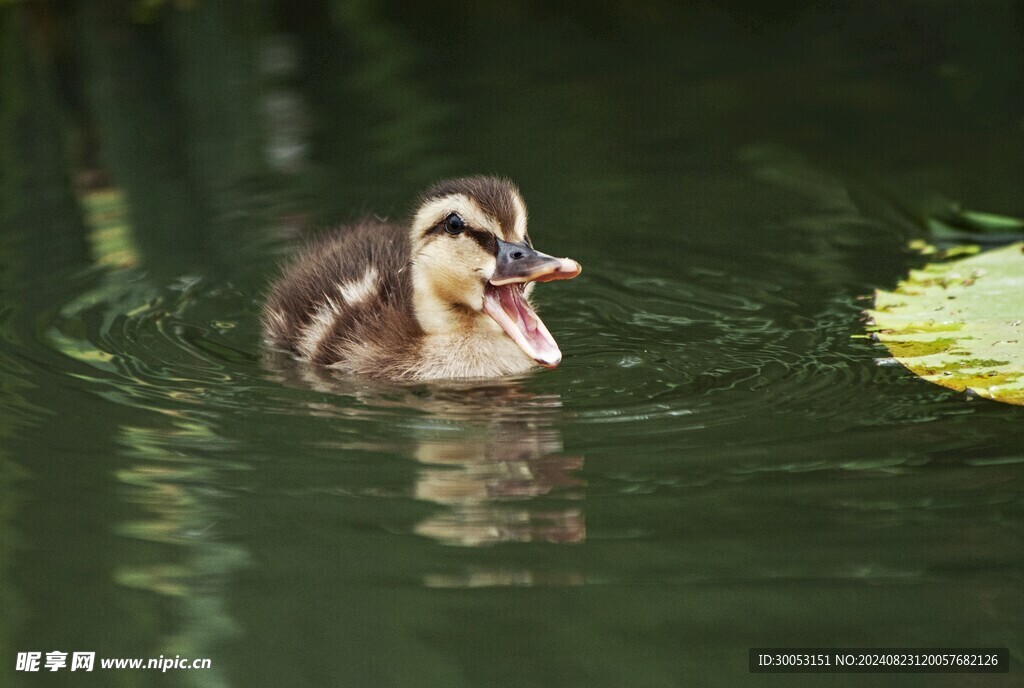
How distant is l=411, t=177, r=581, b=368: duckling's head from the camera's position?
4797 millimetres

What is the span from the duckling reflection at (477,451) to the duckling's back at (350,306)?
0.34 ft

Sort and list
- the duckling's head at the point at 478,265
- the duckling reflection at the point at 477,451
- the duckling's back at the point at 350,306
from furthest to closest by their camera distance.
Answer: the duckling's back at the point at 350,306, the duckling's head at the point at 478,265, the duckling reflection at the point at 477,451

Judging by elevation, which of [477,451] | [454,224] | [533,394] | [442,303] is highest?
→ [454,224]

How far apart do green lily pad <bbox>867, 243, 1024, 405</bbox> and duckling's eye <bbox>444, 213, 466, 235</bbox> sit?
56.1 inches

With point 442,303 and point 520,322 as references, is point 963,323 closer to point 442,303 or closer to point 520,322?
point 520,322

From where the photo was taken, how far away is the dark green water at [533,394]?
3.09 metres

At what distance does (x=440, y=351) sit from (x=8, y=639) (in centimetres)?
208

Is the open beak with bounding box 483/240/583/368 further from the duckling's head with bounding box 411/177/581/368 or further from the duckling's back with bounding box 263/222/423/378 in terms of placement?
the duckling's back with bounding box 263/222/423/378

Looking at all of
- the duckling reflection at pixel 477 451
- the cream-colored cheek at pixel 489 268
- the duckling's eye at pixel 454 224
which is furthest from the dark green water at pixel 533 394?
the duckling's eye at pixel 454 224

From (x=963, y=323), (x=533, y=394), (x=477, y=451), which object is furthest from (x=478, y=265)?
(x=963, y=323)

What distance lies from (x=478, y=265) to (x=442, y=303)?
0.25m

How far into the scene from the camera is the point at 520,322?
496 centimetres

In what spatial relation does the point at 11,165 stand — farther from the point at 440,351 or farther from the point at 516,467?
the point at 516,467

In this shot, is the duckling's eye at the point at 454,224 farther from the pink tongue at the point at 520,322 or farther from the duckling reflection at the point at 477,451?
the duckling reflection at the point at 477,451
